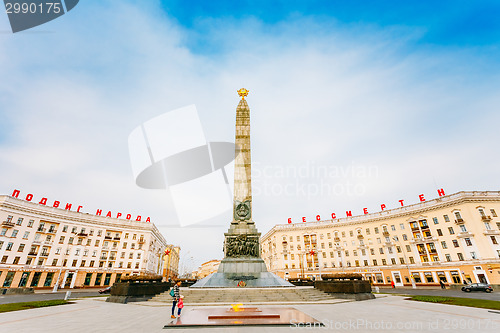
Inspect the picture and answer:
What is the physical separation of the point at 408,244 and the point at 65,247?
2770 inches

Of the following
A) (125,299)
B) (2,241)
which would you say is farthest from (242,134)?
(2,241)

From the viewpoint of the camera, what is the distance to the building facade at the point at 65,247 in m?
40.1

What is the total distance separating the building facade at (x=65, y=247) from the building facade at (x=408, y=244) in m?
34.5

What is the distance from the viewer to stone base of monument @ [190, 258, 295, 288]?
18.5m

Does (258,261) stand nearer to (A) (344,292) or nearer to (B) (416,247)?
(A) (344,292)

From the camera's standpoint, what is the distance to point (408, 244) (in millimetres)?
46500

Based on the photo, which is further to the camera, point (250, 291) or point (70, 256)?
point (70, 256)

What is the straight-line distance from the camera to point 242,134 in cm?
2780

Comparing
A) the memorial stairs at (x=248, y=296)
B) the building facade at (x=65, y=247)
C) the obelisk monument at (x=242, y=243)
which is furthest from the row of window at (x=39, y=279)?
the memorial stairs at (x=248, y=296)

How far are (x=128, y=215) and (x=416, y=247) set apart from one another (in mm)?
64288

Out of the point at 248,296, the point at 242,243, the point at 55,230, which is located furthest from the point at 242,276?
the point at 55,230

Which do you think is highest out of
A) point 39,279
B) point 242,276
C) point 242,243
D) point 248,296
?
point 242,243

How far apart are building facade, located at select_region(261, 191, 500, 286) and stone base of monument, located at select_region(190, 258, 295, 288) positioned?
22.9 meters

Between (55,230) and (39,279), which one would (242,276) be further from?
(55,230)
